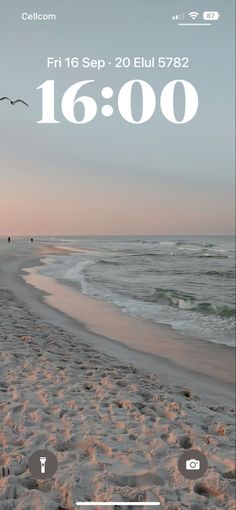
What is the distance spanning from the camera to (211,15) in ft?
9.20

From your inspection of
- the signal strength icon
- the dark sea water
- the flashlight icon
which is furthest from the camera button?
the dark sea water

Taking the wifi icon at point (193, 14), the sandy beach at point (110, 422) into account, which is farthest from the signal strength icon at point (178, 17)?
the sandy beach at point (110, 422)

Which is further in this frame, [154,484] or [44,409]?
[44,409]

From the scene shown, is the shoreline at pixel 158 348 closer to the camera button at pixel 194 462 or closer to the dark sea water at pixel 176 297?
the dark sea water at pixel 176 297

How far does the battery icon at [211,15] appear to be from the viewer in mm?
2797

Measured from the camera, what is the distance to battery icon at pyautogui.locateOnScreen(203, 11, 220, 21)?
280 cm

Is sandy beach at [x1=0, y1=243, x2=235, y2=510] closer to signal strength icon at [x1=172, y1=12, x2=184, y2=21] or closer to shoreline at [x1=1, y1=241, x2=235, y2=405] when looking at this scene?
shoreline at [x1=1, y1=241, x2=235, y2=405]

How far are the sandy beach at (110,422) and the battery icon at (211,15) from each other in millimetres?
3626

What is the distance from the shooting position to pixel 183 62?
9.27 feet

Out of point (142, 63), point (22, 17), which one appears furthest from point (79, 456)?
point (22, 17)

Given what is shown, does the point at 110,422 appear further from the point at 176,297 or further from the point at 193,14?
the point at 176,297

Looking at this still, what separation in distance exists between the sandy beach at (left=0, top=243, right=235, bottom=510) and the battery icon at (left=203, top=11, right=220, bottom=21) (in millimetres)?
3626

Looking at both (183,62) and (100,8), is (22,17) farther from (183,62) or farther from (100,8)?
(183,62)

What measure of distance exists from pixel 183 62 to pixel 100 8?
743 millimetres
